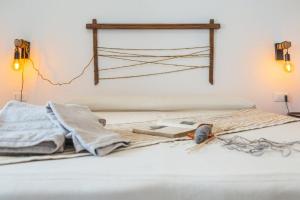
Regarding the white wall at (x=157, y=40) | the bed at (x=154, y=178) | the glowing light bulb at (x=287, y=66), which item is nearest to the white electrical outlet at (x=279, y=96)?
the white wall at (x=157, y=40)

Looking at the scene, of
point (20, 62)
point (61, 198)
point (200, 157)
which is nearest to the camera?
point (61, 198)

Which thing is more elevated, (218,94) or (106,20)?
(106,20)

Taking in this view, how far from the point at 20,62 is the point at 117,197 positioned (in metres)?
2.10

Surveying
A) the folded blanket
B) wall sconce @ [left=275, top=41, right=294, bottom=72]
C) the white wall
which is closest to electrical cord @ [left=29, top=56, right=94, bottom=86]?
the white wall

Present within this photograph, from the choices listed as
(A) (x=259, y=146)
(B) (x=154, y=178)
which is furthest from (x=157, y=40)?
(B) (x=154, y=178)

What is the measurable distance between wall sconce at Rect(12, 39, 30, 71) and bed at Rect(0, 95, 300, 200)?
5.94 feet

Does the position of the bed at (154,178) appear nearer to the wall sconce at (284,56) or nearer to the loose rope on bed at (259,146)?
Answer: the loose rope on bed at (259,146)

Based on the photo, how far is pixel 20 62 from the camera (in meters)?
2.59

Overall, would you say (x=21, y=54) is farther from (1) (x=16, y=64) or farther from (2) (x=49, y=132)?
(2) (x=49, y=132)

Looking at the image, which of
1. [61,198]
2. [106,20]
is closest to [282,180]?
[61,198]

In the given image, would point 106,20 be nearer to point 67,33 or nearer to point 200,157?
point 67,33

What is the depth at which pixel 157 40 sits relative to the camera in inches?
105

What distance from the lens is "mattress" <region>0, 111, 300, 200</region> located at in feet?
2.64

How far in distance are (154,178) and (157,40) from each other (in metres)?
1.96
